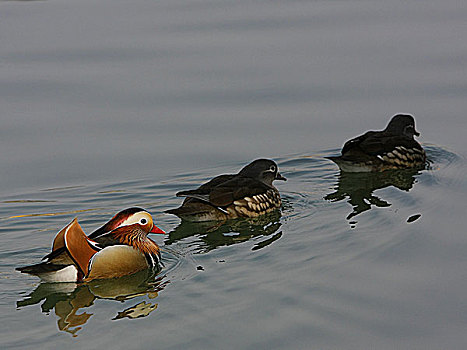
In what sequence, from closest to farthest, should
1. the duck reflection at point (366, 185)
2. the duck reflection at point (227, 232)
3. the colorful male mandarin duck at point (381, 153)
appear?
the duck reflection at point (227, 232), the duck reflection at point (366, 185), the colorful male mandarin duck at point (381, 153)

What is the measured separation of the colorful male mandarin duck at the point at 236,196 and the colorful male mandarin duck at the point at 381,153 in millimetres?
1233

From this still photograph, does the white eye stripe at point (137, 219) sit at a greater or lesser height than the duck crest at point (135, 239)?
greater

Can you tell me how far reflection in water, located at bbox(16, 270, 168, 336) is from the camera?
21.8ft

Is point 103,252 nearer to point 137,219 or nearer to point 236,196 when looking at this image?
point 137,219

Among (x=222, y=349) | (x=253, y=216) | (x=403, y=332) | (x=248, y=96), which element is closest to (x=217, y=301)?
(x=222, y=349)

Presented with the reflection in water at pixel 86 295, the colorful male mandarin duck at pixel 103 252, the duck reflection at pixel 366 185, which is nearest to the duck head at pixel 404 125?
the duck reflection at pixel 366 185

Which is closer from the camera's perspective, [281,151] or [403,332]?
[403,332]

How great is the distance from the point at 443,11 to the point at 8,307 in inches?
488

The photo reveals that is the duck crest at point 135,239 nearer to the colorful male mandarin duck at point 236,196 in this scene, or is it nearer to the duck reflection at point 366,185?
the colorful male mandarin duck at point 236,196

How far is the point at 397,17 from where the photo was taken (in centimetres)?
1658

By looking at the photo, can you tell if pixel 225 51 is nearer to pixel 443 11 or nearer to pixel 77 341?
pixel 443 11

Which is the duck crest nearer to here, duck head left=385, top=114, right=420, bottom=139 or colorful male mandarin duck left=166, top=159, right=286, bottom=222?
colorful male mandarin duck left=166, top=159, right=286, bottom=222

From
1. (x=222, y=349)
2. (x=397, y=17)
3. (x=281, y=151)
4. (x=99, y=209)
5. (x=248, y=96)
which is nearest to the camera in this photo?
(x=222, y=349)

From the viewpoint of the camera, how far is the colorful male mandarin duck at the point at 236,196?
902 centimetres
